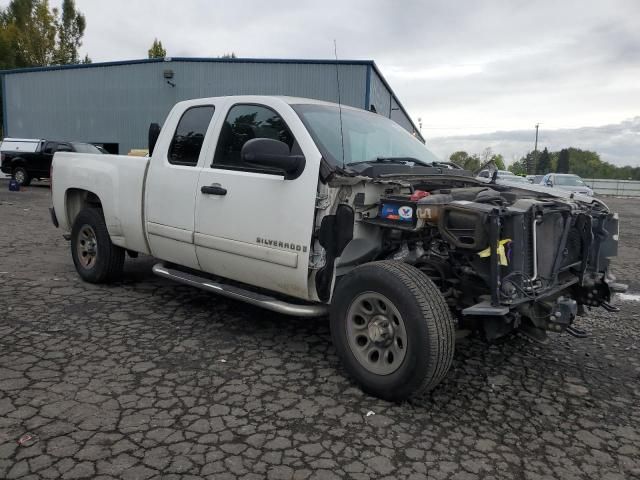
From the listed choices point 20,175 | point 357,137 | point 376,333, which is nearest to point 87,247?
point 357,137

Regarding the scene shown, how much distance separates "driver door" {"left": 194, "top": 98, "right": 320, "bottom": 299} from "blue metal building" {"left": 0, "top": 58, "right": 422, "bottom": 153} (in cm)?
1569

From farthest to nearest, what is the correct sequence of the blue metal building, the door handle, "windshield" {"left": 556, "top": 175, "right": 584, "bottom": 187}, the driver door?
"windshield" {"left": 556, "top": 175, "right": 584, "bottom": 187} < the blue metal building < the door handle < the driver door

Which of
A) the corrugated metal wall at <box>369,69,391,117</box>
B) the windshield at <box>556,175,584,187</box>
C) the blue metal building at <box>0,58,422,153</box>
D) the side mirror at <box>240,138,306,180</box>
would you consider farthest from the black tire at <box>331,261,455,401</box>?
the windshield at <box>556,175,584,187</box>

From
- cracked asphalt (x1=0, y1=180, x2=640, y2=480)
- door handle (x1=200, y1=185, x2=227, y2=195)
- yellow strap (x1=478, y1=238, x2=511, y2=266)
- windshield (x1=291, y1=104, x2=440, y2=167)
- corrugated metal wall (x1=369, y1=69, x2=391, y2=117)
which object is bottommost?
cracked asphalt (x1=0, y1=180, x2=640, y2=480)

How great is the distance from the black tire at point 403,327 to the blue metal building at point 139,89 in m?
16.9

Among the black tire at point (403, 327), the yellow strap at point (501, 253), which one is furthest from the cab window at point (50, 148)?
the yellow strap at point (501, 253)

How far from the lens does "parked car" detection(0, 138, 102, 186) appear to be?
19.3 metres

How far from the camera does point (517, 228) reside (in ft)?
9.75

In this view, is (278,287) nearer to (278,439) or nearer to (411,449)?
(278,439)

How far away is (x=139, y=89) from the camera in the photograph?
24.1 metres

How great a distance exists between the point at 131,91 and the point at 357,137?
22861 millimetres

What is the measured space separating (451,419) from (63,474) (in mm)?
2022

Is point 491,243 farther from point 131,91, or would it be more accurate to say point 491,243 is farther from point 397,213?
point 131,91

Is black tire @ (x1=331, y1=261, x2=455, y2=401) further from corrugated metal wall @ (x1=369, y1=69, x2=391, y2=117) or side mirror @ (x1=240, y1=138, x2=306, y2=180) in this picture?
corrugated metal wall @ (x1=369, y1=69, x2=391, y2=117)
